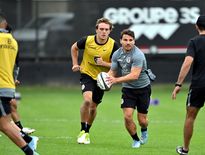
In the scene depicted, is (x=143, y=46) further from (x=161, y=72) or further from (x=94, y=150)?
(x=94, y=150)

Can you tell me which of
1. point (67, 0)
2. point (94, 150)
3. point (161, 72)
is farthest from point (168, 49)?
point (94, 150)

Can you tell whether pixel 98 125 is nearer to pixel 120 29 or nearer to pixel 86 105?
pixel 86 105

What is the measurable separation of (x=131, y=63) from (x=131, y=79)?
36 cm

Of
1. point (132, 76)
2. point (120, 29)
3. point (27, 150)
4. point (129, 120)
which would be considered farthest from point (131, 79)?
point (120, 29)

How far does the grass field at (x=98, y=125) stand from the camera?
12.7 metres

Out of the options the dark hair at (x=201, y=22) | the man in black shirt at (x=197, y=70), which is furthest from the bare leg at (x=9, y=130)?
the dark hair at (x=201, y=22)

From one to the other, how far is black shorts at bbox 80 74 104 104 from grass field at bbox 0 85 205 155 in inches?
31.5

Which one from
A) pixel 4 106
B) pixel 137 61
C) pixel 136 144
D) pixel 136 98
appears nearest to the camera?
pixel 4 106

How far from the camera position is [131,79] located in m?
12.6

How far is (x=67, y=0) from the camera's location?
92.6 feet

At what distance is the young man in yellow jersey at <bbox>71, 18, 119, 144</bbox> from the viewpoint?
45.3 ft

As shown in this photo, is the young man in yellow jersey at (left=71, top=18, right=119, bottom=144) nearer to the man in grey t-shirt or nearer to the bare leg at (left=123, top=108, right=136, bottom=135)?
the man in grey t-shirt

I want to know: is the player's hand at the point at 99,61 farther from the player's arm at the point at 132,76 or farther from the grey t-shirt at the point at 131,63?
the player's arm at the point at 132,76

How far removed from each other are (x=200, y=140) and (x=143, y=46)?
45.2 ft
